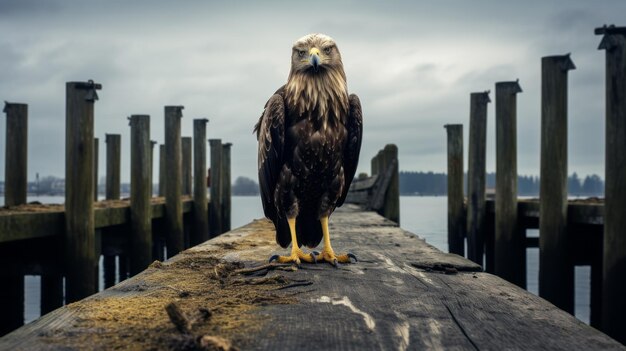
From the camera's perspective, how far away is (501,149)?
8734mm

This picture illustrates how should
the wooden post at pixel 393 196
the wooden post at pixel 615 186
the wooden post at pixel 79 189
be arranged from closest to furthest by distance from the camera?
the wooden post at pixel 615 186 → the wooden post at pixel 79 189 → the wooden post at pixel 393 196

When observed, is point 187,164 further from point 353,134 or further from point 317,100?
point 317,100

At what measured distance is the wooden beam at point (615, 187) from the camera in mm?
5297

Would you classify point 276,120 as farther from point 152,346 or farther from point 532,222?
point 532,222

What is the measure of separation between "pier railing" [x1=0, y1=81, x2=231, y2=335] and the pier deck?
13.5 feet

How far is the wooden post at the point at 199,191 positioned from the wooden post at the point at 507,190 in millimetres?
8407

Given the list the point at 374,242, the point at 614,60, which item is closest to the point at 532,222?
the point at 614,60

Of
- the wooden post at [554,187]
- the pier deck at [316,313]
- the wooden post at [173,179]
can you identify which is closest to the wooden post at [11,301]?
the wooden post at [173,179]

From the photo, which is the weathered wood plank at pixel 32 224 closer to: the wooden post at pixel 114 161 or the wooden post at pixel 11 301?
the wooden post at pixel 11 301

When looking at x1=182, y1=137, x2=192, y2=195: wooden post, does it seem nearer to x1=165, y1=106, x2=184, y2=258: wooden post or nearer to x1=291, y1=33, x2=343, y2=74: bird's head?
x1=165, y1=106, x2=184, y2=258: wooden post

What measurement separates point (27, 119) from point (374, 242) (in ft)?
23.7

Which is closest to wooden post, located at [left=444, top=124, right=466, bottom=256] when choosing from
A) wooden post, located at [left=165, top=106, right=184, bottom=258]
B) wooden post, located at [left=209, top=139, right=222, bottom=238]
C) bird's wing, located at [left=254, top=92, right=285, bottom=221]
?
wooden post, located at [left=165, top=106, right=184, bottom=258]

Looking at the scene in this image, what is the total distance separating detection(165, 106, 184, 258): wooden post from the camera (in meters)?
12.3

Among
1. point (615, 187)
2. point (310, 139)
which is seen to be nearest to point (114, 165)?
point (310, 139)
